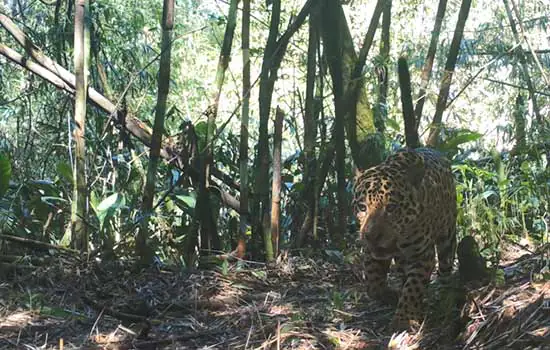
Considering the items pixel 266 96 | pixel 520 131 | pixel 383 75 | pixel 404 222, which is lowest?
pixel 404 222

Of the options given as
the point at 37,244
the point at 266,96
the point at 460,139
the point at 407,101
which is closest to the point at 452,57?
the point at 460,139

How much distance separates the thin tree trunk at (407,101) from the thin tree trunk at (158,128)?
151 cm

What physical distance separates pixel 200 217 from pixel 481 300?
2.22m

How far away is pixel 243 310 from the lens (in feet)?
13.6

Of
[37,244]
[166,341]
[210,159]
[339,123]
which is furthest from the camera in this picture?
[210,159]

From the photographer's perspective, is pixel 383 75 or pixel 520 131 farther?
pixel 383 75

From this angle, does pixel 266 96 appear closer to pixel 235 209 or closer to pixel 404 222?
pixel 235 209

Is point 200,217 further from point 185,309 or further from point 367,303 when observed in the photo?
point 367,303

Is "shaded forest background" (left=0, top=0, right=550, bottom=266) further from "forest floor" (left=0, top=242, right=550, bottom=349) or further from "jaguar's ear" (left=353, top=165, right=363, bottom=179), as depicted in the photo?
"forest floor" (left=0, top=242, right=550, bottom=349)

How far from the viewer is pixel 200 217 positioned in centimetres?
510

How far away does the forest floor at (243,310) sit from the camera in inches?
130

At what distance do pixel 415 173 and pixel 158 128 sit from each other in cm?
177

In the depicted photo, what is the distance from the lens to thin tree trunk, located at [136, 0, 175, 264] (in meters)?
4.66

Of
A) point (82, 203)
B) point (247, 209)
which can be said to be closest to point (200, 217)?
point (247, 209)
